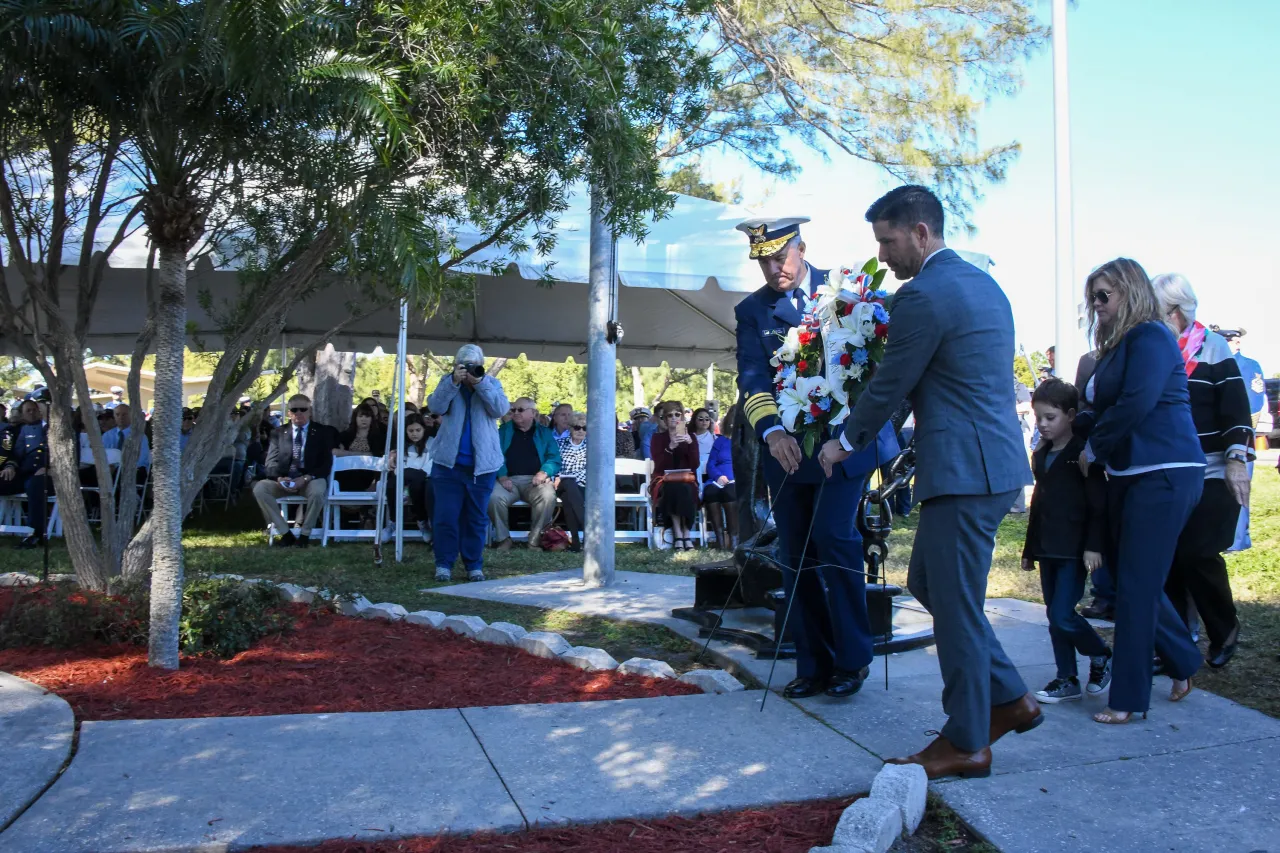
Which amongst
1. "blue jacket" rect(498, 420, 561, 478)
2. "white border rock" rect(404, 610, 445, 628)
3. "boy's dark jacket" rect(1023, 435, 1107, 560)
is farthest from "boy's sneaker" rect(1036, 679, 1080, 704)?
"blue jacket" rect(498, 420, 561, 478)

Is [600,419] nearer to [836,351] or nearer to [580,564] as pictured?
[580,564]

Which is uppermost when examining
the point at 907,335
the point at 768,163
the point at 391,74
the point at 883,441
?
the point at 768,163

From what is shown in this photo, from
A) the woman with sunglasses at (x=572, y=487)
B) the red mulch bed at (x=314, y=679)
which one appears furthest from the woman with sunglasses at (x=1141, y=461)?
the woman with sunglasses at (x=572, y=487)

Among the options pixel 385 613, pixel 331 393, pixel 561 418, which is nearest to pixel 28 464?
pixel 331 393

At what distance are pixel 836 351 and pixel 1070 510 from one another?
128 centimetres

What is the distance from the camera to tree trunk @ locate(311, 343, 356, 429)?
51.5 feet

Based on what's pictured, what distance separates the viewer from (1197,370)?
5.38 metres

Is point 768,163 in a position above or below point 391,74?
above

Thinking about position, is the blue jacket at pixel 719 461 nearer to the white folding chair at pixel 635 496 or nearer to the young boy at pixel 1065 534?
the white folding chair at pixel 635 496

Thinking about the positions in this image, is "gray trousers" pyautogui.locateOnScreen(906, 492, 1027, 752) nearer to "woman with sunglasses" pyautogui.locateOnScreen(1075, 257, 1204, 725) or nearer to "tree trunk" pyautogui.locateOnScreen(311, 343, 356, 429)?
"woman with sunglasses" pyautogui.locateOnScreen(1075, 257, 1204, 725)

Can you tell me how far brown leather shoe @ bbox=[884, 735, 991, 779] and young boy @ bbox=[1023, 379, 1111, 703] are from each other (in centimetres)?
121

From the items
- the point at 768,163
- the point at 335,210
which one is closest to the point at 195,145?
the point at 335,210

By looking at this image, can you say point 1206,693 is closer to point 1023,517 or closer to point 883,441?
point 883,441

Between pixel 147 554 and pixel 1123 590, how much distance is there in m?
5.65
